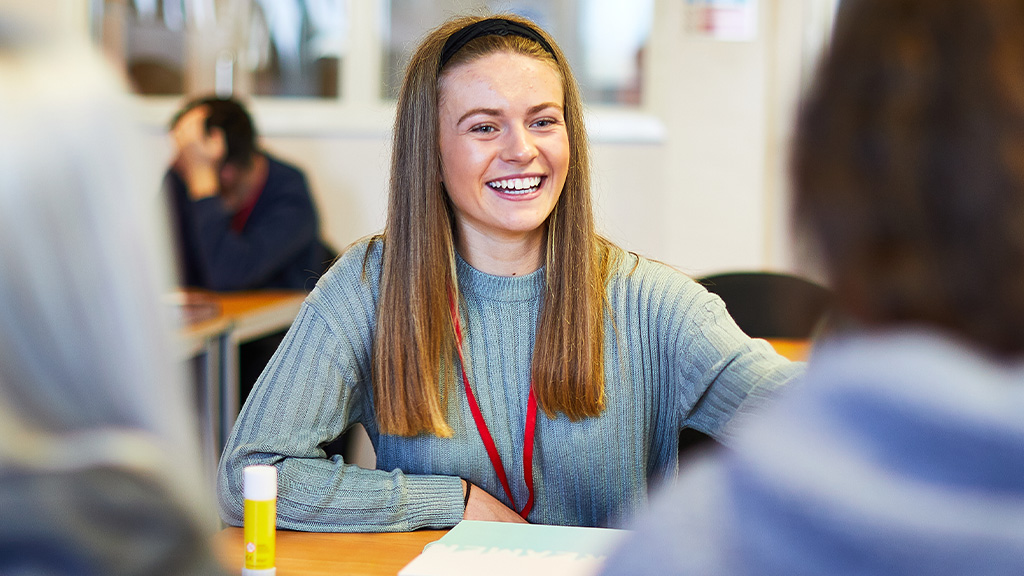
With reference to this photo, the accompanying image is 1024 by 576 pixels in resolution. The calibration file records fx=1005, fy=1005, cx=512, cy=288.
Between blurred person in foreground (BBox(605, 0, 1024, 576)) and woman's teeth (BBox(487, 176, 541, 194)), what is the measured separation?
1131 millimetres

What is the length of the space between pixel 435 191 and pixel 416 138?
10 cm

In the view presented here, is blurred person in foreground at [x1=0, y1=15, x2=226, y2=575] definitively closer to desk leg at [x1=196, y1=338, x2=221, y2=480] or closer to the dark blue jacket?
desk leg at [x1=196, y1=338, x2=221, y2=480]

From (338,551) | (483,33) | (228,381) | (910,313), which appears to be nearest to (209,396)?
(228,381)

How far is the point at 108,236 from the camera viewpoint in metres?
0.60

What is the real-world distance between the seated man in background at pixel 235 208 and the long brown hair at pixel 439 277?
2.16m

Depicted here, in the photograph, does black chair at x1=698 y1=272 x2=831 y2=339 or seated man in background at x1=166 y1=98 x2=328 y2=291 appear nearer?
black chair at x1=698 y1=272 x2=831 y2=339

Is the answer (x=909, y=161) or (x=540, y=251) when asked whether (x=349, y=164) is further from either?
(x=909, y=161)

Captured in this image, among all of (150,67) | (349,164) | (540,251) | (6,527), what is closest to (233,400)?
(349,164)

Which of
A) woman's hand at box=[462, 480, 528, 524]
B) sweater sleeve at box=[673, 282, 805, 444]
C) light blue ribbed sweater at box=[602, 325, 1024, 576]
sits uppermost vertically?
light blue ribbed sweater at box=[602, 325, 1024, 576]

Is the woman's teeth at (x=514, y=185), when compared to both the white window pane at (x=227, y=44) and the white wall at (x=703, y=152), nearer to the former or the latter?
the white wall at (x=703, y=152)

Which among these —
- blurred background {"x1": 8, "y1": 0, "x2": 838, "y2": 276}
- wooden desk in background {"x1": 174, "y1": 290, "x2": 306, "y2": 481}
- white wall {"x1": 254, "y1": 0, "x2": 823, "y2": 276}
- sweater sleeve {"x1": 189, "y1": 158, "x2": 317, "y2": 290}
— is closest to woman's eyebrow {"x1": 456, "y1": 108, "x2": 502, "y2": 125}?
wooden desk in background {"x1": 174, "y1": 290, "x2": 306, "y2": 481}

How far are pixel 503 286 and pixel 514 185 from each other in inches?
7.0

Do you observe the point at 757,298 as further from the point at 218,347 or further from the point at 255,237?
the point at 255,237

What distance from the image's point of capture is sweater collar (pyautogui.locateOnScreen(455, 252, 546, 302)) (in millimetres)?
1706
